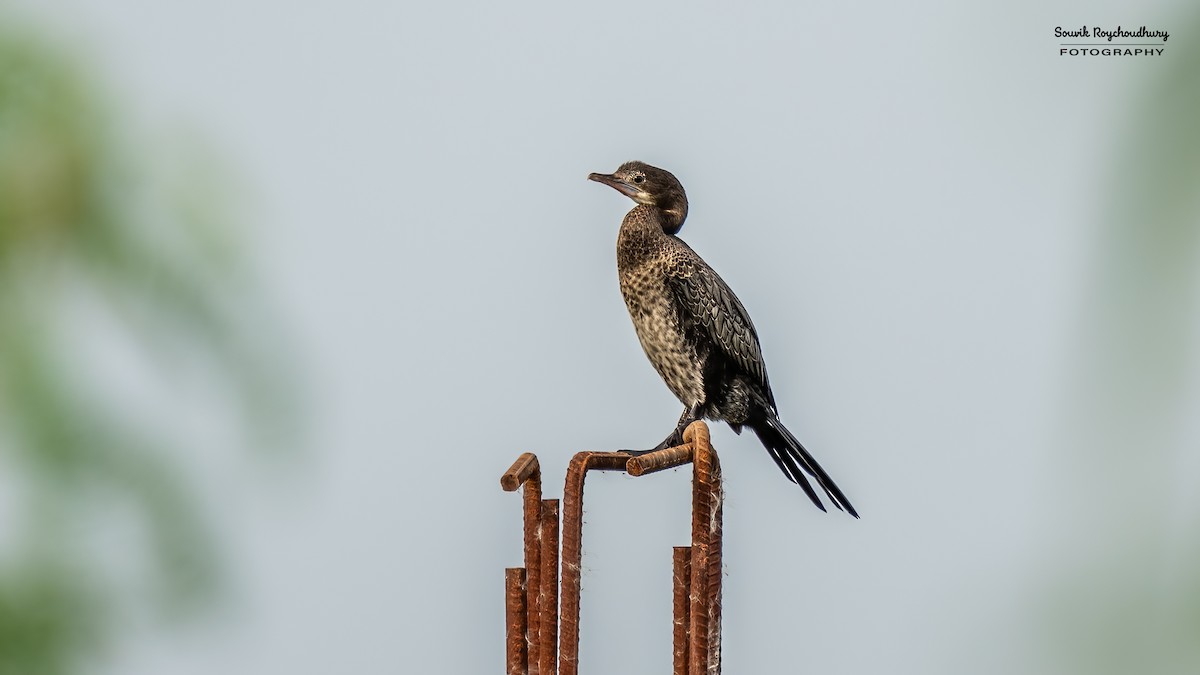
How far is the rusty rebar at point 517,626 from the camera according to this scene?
2.60 m

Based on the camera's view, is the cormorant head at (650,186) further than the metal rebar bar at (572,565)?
Yes

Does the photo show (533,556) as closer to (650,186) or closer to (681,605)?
(681,605)

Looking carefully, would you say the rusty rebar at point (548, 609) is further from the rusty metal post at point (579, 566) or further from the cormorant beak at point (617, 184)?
the cormorant beak at point (617, 184)

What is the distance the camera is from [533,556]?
2566 mm

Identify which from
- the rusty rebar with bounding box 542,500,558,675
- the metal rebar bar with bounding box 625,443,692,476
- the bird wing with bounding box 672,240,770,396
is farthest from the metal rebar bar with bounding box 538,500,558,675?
the bird wing with bounding box 672,240,770,396

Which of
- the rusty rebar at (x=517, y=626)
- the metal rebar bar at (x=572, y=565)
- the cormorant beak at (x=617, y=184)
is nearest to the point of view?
the metal rebar bar at (x=572, y=565)

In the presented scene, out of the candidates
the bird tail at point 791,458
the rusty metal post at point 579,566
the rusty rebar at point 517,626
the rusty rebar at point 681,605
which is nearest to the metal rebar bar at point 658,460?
the rusty metal post at point 579,566

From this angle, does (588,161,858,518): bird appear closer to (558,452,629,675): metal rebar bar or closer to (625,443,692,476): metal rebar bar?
(625,443,692,476): metal rebar bar

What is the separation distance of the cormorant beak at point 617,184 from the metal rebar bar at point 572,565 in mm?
910

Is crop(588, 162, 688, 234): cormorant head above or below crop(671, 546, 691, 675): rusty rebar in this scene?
above

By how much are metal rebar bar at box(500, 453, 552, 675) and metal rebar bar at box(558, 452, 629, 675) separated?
0.11ft

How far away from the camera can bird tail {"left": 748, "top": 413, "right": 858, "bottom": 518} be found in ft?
10.9

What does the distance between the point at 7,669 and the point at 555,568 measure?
1250 millimetres

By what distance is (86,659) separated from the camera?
3.29 m
